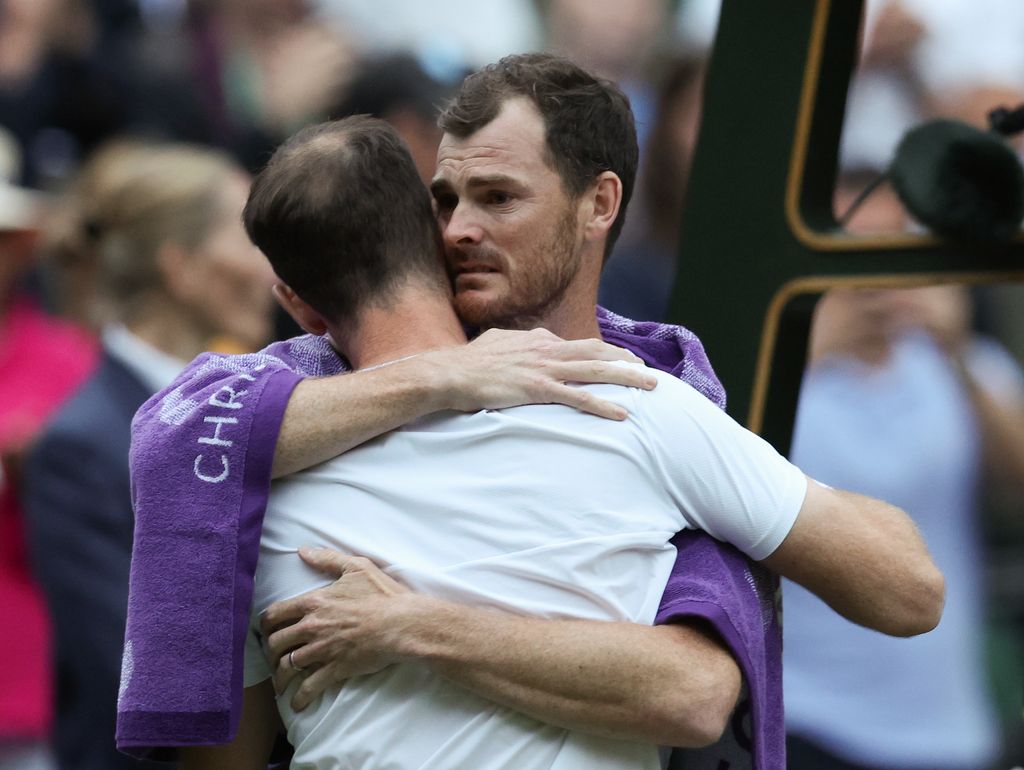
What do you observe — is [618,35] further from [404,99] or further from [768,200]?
[768,200]

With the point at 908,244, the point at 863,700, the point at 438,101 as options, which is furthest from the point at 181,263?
the point at 908,244

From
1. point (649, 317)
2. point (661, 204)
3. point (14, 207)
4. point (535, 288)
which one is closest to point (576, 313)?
point (535, 288)

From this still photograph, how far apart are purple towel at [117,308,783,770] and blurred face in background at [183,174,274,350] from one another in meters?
1.97

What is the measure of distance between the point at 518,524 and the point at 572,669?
170 millimetres

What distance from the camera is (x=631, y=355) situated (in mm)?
2045

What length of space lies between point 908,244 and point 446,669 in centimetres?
88

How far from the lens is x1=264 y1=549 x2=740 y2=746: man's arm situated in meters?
1.88

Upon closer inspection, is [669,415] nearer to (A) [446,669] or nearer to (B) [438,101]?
(A) [446,669]

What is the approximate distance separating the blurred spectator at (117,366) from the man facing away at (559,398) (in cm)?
161

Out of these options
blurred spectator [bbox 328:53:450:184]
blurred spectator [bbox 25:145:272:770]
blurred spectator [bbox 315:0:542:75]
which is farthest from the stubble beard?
blurred spectator [bbox 315:0:542:75]

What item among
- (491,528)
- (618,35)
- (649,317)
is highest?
(491,528)

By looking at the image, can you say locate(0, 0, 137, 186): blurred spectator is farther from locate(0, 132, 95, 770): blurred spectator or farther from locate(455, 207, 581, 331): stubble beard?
locate(455, 207, 581, 331): stubble beard

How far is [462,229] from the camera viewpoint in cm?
214

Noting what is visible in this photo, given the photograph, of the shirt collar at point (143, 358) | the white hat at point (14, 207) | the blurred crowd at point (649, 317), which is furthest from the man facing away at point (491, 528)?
the white hat at point (14, 207)
